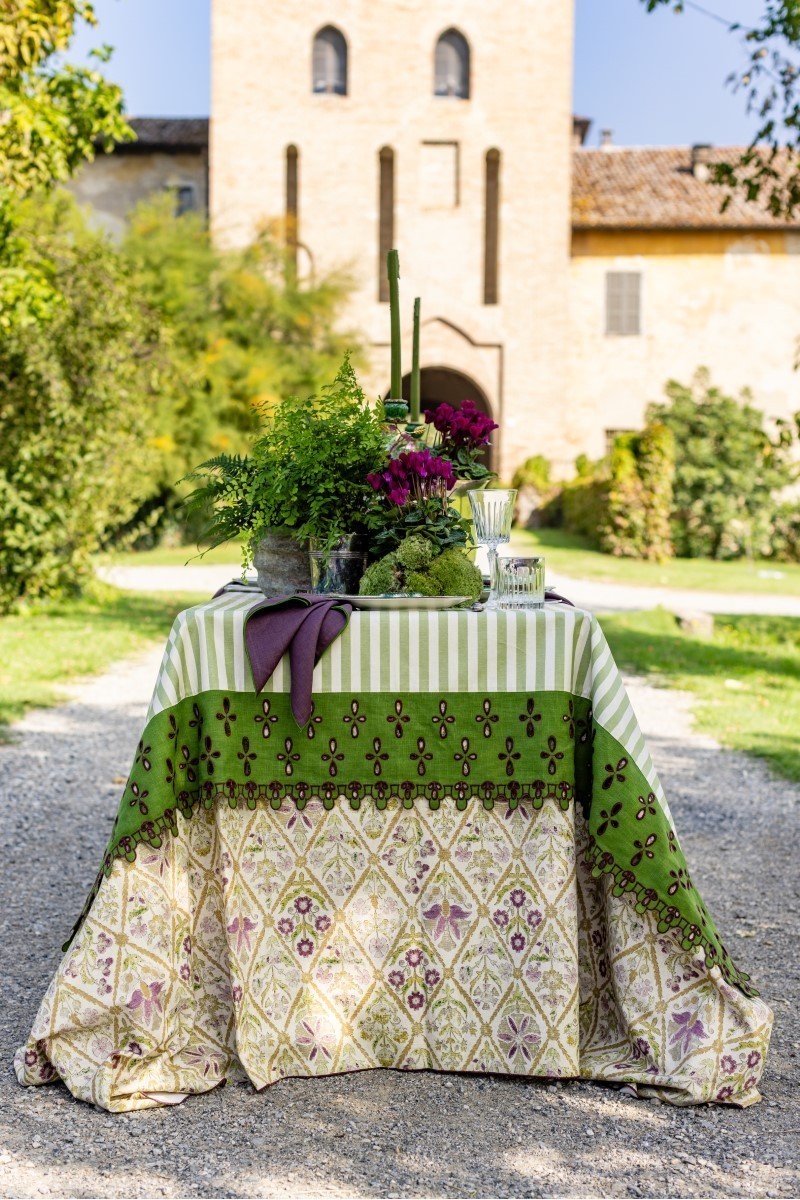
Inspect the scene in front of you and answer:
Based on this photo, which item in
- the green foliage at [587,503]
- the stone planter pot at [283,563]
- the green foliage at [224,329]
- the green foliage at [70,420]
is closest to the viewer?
the stone planter pot at [283,563]

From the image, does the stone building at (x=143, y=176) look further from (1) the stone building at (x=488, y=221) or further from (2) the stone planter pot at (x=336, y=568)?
(2) the stone planter pot at (x=336, y=568)

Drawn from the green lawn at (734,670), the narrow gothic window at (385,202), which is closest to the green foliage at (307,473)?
the green lawn at (734,670)

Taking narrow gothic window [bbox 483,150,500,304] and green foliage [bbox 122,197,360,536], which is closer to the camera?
green foliage [bbox 122,197,360,536]

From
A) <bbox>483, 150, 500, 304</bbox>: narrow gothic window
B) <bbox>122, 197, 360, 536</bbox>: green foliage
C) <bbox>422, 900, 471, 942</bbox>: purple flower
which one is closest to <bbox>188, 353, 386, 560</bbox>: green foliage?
<bbox>422, 900, 471, 942</bbox>: purple flower

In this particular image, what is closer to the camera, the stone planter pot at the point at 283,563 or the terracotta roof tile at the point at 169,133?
the stone planter pot at the point at 283,563

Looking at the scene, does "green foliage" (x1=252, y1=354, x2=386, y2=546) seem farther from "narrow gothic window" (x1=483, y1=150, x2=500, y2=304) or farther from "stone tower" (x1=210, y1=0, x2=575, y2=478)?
"narrow gothic window" (x1=483, y1=150, x2=500, y2=304)

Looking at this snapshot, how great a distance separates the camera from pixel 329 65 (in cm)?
2538

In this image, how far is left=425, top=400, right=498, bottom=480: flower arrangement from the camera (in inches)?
126

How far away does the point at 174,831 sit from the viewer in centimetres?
292

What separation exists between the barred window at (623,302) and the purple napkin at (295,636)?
989 inches

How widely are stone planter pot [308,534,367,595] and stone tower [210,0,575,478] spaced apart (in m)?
22.1

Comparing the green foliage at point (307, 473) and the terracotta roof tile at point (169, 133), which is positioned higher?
the terracotta roof tile at point (169, 133)

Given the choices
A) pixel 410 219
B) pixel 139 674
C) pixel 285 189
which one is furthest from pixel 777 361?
pixel 139 674

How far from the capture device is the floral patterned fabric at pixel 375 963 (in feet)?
9.46
